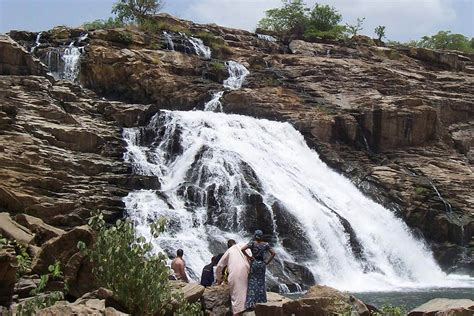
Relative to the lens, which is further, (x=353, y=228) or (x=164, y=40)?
(x=164, y=40)

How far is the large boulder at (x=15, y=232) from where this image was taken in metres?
12.1

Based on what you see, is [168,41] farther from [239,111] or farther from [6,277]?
[6,277]

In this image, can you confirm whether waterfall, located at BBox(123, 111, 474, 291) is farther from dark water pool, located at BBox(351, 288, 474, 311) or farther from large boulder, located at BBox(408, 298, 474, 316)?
large boulder, located at BBox(408, 298, 474, 316)

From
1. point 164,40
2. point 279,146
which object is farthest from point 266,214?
point 164,40

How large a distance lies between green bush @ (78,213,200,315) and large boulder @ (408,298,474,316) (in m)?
3.79

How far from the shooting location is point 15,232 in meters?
12.5

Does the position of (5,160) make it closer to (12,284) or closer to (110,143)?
(110,143)

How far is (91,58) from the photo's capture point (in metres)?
32.4

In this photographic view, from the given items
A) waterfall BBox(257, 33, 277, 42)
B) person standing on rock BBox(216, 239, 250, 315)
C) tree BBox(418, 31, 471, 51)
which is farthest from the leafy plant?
tree BBox(418, 31, 471, 51)

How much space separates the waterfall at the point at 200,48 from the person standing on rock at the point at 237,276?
28.4 meters

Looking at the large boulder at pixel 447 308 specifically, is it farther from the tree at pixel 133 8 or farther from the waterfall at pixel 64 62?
the tree at pixel 133 8

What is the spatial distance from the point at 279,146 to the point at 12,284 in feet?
72.3

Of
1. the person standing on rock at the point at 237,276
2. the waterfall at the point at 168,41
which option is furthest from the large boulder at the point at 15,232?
the waterfall at the point at 168,41

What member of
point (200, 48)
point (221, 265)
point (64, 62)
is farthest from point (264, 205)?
point (200, 48)
